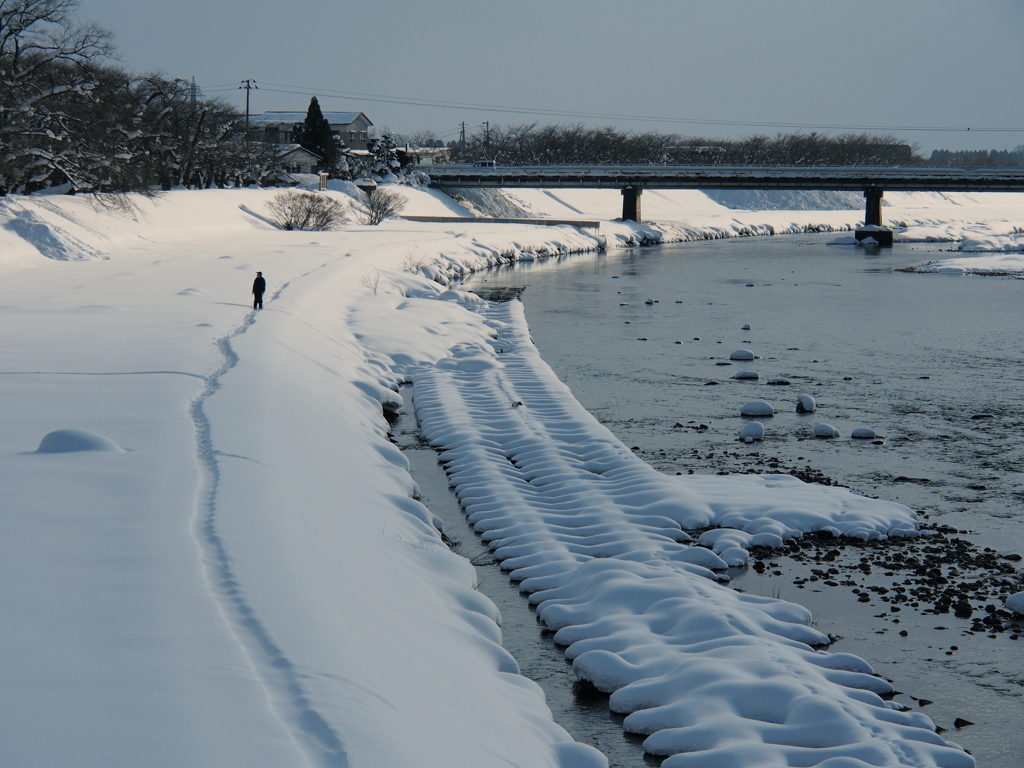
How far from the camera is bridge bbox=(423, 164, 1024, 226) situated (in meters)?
71.0

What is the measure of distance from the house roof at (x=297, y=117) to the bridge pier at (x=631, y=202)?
5246 centimetres

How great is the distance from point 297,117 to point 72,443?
114 meters

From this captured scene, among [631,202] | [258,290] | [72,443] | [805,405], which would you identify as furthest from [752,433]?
[631,202]

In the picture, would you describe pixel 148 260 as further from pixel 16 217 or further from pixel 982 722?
pixel 982 722

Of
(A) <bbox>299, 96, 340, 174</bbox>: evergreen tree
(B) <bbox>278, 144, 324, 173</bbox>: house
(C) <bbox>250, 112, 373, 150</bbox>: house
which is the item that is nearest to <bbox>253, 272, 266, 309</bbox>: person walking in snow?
(B) <bbox>278, 144, 324, 173</bbox>: house

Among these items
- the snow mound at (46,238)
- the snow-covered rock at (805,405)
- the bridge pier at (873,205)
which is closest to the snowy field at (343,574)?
the snow-covered rock at (805,405)

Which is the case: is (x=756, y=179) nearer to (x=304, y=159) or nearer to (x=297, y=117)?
(x=304, y=159)

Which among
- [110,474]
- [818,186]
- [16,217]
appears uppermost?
[818,186]

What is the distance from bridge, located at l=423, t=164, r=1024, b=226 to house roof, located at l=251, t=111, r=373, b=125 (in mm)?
40587

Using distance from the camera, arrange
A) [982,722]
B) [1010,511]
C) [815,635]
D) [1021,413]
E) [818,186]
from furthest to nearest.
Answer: [818,186]
[1021,413]
[1010,511]
[815,635]
[982,722]

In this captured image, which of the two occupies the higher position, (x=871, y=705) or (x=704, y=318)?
(x=704, y=318)

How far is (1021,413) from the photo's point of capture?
15.4 m

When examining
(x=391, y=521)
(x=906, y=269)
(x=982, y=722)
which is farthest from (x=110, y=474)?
(x=906, y=269)

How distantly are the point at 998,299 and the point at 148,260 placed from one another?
85.3ft
